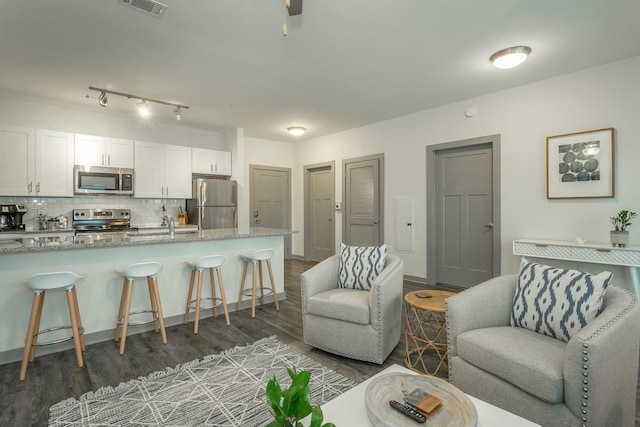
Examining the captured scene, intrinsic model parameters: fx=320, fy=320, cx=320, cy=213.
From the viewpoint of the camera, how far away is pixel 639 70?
3166mm

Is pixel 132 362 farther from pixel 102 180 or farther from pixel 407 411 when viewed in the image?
pixel 102 180

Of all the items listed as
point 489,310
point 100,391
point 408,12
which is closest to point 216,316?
point 100,391

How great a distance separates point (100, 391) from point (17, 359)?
42.0 inches

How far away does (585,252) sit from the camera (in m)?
3.19

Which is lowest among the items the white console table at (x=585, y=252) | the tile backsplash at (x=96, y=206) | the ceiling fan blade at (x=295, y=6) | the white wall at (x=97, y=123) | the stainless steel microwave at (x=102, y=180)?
the white console table at (x=585, y=252)

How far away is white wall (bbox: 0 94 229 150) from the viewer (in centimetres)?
434

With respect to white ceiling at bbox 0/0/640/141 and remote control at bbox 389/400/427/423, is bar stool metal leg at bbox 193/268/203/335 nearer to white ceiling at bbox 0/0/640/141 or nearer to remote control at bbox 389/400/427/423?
white ceiling at bbox 0/0/640/141

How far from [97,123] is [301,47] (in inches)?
148

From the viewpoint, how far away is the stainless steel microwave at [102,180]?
449 centimetres

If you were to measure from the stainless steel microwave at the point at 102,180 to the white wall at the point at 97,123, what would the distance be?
674 mm

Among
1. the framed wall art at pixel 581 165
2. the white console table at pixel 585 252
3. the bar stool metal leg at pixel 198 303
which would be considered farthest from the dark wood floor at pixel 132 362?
the framed wall art at pixel 581 165

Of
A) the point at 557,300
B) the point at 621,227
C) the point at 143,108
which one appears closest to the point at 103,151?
the point at 143,108

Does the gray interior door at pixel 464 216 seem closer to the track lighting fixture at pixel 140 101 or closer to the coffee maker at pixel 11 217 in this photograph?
the track lighting fixture at pixel 140 101

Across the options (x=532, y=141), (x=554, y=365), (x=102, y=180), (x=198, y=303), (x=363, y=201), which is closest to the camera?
(x=554, y=365)
